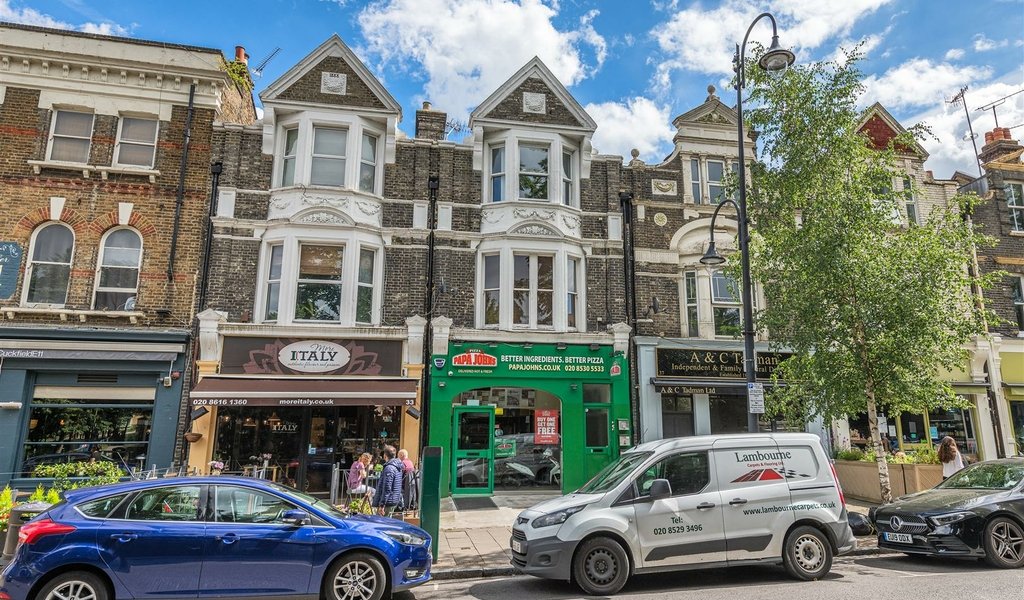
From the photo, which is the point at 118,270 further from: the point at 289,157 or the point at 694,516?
the point at 694,516

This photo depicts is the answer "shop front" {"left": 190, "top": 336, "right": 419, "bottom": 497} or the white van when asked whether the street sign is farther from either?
"shop front" {"left": 190, "top": 336, "right": 419, "bottom": 497}

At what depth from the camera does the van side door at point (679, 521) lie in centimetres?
707

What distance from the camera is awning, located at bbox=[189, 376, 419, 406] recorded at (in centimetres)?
1238

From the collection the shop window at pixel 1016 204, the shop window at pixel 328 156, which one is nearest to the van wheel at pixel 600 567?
the shop window at pixel 328 156

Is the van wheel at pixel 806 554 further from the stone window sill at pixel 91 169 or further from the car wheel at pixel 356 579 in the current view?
the stone window sill at pixel 91 169

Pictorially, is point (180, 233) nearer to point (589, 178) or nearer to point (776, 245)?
point (589, 178)

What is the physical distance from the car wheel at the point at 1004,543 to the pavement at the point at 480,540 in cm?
155

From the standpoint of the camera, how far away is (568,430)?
14.7m

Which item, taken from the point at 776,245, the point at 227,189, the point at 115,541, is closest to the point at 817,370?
the point at 776,245

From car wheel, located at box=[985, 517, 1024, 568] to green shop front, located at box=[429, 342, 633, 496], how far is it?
781 centimetres

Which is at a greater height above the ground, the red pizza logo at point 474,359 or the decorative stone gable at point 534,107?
the decorative stone gable at point 534,107

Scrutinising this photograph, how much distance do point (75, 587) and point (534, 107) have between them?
1413 cm

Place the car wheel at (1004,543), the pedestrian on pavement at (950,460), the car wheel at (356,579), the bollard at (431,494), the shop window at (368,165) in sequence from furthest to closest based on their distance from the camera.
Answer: the shop window at (368,165) < the pedestrian on pavement at (950,460) < the bollard at (431,494) < the car wheel at (1004,543) < the car wheel at (356,579)

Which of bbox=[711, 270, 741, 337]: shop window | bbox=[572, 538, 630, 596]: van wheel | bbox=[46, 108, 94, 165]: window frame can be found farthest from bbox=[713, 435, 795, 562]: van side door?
bbox=[46, 108, 94, 165]: window frame
